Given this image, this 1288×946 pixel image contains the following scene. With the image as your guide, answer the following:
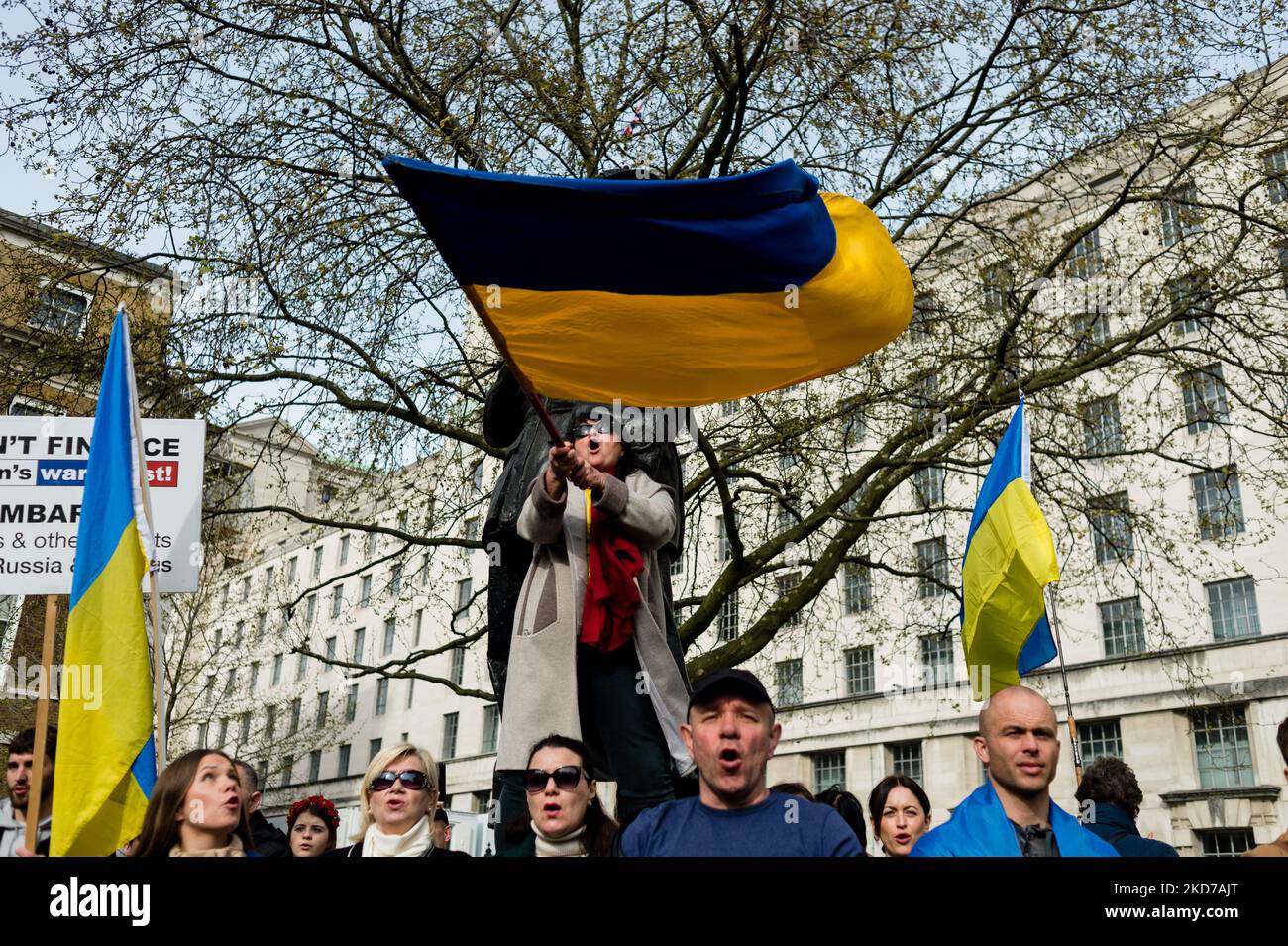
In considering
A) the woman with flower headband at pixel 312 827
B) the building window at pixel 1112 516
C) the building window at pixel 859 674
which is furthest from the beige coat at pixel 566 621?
the building window at pixel 859 674

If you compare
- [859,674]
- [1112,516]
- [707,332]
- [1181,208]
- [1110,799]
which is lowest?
[1110,799]

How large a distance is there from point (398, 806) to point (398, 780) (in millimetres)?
100

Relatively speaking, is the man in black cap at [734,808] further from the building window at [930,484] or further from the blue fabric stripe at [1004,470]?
the building window at [930,484]

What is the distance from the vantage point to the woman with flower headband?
629 cm

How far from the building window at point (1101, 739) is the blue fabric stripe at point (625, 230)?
107 ft

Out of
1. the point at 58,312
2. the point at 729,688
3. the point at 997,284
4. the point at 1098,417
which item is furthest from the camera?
the point at 1098,417

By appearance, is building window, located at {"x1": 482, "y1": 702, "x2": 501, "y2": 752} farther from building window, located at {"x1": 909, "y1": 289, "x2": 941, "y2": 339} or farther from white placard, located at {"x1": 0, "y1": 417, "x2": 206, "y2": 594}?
white placard, located at {"x1": 0, "y1": 417, "x2": 206, "y2": 594}

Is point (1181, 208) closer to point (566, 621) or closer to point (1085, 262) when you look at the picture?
point (1085, 262)

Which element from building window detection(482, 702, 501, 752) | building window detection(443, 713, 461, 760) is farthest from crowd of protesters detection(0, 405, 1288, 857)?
building window detection(443, 713, 461, 760)

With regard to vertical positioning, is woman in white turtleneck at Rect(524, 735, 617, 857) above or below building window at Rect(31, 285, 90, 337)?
below

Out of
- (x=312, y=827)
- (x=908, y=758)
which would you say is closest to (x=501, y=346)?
(x=312, y=827)

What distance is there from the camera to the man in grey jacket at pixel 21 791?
5.56m

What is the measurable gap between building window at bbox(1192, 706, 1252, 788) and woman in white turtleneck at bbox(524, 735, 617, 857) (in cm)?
3035

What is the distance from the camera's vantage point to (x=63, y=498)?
6949mm
